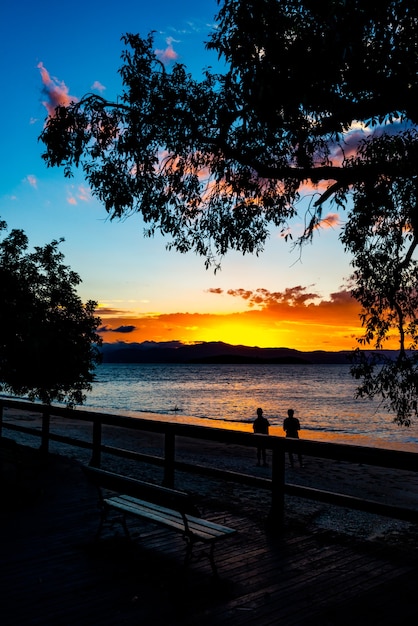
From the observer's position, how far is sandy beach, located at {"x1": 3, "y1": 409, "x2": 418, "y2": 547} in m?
7.75

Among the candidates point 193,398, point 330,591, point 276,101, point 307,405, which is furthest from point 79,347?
point 193,398

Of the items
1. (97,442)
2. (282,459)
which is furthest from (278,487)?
(97,442)

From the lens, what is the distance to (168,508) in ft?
17.0

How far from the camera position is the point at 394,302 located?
9.09m

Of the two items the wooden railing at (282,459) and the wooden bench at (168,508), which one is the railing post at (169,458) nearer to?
the wooden railing at (282,459)

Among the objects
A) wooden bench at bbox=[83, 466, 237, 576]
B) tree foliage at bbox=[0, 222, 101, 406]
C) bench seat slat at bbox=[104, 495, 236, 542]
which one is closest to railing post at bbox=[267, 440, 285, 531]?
wooden bench at bbox=[83, 466, 237, 576]

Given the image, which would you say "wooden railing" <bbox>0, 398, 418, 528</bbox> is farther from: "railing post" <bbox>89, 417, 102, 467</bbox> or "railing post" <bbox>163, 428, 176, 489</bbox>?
"railing post" <bbox>89, 417, 102, 467</bbox>

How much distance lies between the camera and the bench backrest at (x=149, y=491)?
4512 mm

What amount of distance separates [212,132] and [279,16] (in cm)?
233

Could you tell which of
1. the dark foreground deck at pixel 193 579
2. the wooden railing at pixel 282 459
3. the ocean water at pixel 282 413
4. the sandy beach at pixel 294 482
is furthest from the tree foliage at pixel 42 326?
the ocean water at pixel 282 413

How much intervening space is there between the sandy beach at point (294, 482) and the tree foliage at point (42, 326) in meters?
2.21

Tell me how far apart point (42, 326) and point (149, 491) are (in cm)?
800

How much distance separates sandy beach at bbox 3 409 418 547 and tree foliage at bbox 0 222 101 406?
2214mm

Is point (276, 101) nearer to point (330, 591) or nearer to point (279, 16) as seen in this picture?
point (279, 16)
